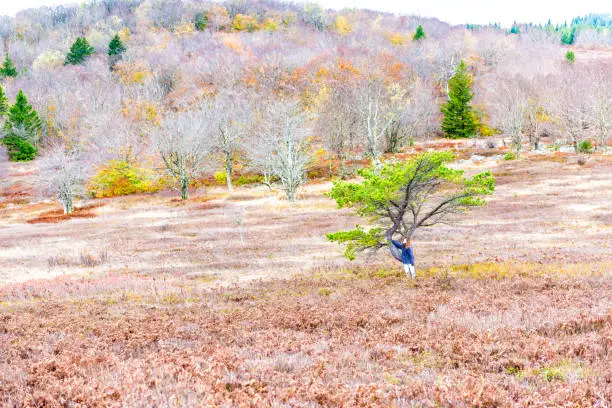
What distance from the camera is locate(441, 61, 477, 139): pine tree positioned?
84.2 meters

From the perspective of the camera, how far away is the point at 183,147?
6009 cm

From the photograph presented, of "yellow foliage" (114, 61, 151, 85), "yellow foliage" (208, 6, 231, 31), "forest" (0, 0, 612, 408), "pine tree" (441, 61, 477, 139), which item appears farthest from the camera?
"yellow foliage" (208, 6, 231, 31)

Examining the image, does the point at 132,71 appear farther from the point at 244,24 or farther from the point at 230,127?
the point at 244,24

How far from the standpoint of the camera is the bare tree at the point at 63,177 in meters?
56.4

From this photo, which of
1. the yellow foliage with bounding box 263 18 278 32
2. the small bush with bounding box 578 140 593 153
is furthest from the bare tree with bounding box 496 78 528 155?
the yellow foliage with bounding box 263 18 278 32

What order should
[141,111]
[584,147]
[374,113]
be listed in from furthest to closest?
[141,111] → [374,113] → [584,147]

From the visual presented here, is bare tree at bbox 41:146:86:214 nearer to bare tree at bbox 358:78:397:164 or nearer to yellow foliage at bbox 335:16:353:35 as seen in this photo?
bare tree at bbox 358:78:397:164

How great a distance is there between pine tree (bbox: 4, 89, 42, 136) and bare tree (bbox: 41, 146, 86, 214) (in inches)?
1437

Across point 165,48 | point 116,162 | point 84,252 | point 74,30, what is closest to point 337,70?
point 116,162

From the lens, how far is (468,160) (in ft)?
226

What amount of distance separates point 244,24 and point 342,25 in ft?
137

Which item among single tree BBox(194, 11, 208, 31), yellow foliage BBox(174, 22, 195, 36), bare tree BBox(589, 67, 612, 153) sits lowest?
bare tree BBox(589, 67, 612, 153)

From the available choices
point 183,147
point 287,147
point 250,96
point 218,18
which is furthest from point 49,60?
point 287,147

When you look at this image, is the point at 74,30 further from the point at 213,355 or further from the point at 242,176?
the point at 213,355
